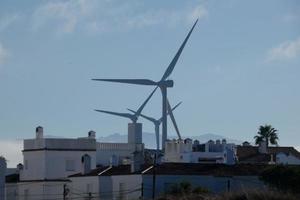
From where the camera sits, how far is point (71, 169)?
84.7m

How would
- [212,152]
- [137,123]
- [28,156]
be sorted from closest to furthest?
[28,156] → [212,152] → [137,123]

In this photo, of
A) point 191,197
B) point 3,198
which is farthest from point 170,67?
point 191,197

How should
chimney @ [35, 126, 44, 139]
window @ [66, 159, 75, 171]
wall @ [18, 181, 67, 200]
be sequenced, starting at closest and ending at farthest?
wall @ [18, 181, 67, 200] → window @ [66, 159, 75, 171] → chimney @ [35, 126, 44, 139]

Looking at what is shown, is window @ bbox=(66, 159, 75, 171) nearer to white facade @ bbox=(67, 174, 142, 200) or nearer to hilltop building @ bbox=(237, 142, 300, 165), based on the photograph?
white facade @ bbox=(67, 174, 142, 200)

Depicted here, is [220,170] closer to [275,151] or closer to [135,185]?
[135,185]

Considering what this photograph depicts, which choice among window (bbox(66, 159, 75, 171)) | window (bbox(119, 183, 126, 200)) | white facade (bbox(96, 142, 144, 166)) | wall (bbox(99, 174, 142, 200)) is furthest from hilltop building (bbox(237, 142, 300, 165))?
window (bbox(119, 183, 126, 200))

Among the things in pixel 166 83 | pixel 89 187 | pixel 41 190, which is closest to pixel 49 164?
pixel 41 190

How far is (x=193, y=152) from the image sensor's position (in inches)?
3610

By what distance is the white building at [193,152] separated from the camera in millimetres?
89756

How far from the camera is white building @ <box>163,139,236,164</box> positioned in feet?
294

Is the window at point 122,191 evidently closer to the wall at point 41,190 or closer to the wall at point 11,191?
the wall at point 41,190

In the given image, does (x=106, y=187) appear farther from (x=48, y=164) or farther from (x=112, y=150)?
(x=112, y=150)

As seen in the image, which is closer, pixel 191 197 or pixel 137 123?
pixel 191 197

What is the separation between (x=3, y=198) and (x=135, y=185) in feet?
61.3
